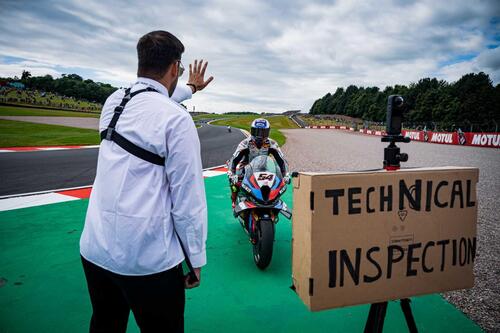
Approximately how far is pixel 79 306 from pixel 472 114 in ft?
209

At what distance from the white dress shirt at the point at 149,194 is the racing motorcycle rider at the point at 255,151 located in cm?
297

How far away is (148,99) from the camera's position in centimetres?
142

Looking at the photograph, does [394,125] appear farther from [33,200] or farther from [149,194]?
[33,200]

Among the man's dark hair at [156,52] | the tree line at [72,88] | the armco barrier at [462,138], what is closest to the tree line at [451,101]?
the armco barrier at [462,138]

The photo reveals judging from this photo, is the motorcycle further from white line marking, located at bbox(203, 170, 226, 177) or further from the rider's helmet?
white line marking, located at bbox(203, 170, 226, 177)

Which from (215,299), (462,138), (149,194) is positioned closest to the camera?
(149,194)

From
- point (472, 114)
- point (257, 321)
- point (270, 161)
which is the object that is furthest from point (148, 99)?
point (472, 114)

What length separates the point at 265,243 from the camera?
138 inches

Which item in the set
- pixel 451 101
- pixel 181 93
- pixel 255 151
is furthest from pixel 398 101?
pixel 451 101

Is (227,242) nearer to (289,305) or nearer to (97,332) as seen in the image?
(289,305)

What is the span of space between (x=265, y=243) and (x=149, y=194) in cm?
234

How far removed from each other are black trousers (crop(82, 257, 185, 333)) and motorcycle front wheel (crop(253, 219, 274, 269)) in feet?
6.64

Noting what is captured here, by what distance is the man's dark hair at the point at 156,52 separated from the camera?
1487mm

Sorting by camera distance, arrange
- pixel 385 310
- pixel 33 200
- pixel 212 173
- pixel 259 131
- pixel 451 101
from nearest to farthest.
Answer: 1. pixel 385 310
2. pixel 259 131
3. pixel 33 200
4. pixel 212 173
5. pixel 451 101
